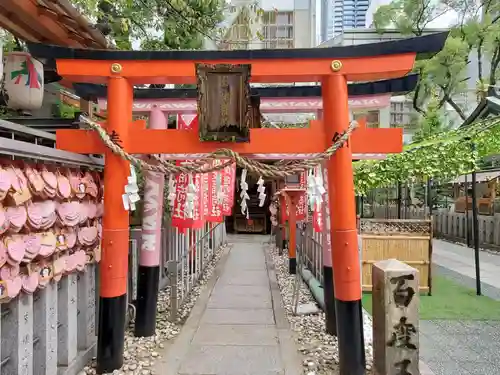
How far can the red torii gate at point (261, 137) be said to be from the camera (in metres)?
4.18

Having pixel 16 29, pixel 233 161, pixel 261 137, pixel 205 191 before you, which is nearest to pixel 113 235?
pixel 233 161

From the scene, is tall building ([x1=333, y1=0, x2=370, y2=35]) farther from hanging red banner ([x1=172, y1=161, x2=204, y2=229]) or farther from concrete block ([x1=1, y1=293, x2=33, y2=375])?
concrete block ([x1=1, y1=293, x2=33, y2=375])

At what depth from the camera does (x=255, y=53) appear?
166 inches

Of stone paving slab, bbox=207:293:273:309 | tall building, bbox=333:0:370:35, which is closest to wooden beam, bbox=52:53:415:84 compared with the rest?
stone paving slab, bbox=207:293:273:309

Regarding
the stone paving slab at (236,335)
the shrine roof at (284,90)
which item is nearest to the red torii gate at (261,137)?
the shrine roof at (284,90)

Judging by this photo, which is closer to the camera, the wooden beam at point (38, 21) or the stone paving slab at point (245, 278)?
the wooden beam at point (38, 21)

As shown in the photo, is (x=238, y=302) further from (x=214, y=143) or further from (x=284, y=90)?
(x=214, y=143)

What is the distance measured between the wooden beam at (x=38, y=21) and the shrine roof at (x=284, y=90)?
0.79m

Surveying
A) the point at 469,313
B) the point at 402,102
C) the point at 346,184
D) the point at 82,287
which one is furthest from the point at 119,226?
the point at 402,102

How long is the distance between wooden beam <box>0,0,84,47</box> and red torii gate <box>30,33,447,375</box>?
1.08ft

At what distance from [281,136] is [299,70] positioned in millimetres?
704

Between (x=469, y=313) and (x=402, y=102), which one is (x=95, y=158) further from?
(x=402, y=102)

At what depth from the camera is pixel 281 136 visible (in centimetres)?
422

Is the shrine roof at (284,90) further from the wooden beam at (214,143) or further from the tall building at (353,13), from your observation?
the tall building at (353,13)
